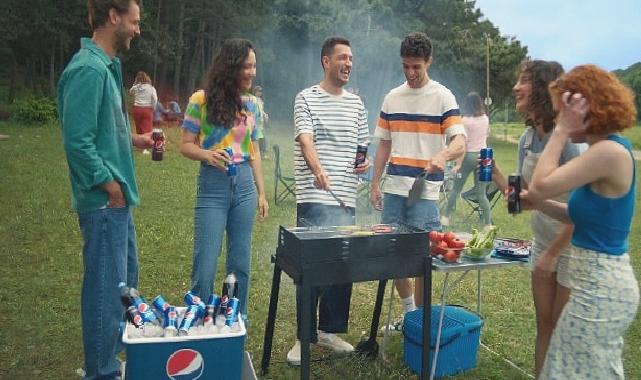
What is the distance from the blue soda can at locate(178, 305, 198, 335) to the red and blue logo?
10 cm

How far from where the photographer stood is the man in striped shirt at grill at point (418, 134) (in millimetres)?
3656

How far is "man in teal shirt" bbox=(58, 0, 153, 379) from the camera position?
99.5 inches

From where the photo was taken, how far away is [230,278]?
3029mm

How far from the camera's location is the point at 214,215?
328 cm

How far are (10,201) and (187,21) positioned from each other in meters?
21.9

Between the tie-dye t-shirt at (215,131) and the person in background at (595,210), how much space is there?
5.66 ft

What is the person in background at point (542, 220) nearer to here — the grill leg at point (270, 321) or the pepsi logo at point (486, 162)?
the pepsi logo at point (486, 162)

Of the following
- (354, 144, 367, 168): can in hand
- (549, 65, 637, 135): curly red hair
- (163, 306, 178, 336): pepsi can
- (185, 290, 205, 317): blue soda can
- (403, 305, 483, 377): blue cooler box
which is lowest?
(403, 305, 483, 377): blue cooler box

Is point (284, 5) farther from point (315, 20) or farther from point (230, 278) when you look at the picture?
point (230, 278)

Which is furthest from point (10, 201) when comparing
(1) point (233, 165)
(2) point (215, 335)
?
(2) point (215, 335)

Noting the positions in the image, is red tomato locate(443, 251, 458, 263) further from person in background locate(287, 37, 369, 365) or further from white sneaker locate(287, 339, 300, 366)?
white sneaker locate(287, 339, 300, 366)

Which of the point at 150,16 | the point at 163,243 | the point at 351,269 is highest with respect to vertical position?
the point at 150,16

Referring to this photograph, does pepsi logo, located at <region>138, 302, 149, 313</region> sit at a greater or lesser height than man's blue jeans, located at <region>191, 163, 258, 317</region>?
lesser

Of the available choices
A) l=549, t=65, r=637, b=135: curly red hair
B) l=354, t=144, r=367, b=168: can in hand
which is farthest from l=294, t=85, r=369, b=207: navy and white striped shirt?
l=549, t=65, r=637, b=135: curly red hair
